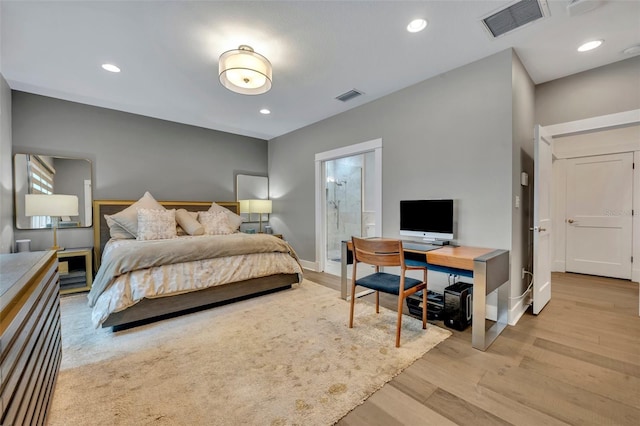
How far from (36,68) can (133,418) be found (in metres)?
3.61

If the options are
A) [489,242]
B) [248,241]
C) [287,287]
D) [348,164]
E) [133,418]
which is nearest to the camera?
[133,418]

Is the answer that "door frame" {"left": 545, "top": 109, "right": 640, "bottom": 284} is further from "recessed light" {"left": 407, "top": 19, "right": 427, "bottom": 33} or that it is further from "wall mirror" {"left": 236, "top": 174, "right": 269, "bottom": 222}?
"wall mirror" {"left": 236, "top": 174, "right": 269, "bottom": 222}

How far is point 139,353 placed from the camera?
200 cm

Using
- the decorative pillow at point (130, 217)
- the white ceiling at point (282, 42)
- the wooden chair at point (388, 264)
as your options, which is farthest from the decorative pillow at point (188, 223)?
the wooden chair at point (388, 264)

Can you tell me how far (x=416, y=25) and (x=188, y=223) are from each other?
3816mm

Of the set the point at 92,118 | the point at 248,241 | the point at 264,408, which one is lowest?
the point at 264,408

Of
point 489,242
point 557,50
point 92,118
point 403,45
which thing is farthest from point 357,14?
point 92,118

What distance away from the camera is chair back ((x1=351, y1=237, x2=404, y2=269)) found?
7.04 feet

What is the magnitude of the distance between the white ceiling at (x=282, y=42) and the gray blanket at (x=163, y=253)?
1877 millimetres

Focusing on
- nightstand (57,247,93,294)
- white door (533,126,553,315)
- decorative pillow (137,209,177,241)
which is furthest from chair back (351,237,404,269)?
nightstand (57,247,93,294)

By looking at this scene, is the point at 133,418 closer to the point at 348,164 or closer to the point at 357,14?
the point at 357,14

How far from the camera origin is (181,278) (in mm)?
2607

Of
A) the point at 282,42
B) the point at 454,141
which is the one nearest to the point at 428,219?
the point at 454,141

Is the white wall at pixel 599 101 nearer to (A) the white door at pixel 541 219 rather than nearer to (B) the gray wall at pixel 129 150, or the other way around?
(A) the white door at pixel 541 219
